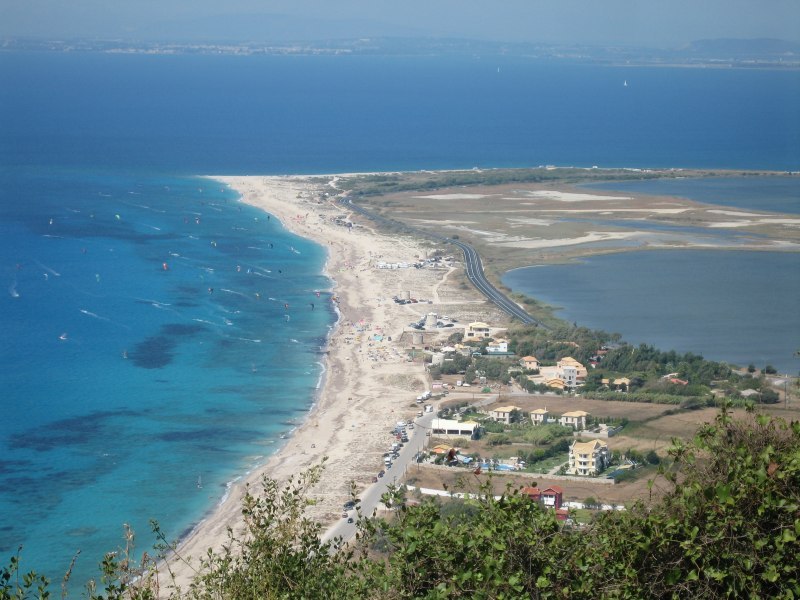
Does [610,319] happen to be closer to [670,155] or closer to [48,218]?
[48,218]

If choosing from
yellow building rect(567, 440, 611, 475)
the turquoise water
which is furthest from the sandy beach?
yellow building rect(567, 440, 611, 475)

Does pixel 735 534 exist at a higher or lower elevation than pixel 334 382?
higher

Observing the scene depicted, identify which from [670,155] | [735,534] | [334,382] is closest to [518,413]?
[334,382]

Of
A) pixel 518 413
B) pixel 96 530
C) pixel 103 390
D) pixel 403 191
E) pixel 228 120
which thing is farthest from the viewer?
pixel 228 120

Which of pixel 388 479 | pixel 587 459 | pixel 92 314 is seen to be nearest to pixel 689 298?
pixel 587 459

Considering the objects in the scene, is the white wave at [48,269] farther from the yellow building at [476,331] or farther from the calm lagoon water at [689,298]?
the yellow building at [476,331]

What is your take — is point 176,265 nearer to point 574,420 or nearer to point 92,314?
point 92,314
